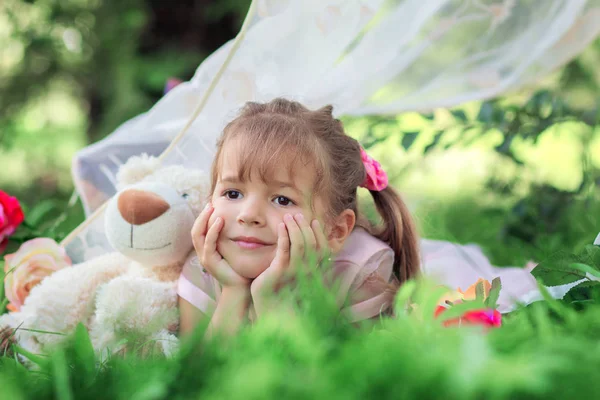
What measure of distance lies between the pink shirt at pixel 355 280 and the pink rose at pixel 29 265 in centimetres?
33

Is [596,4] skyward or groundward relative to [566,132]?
skyward

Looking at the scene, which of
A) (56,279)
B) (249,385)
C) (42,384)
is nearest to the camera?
(249,385)

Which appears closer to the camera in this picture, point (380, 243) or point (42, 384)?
point (42, 384)

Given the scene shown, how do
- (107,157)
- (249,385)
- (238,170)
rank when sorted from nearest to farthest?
1. (249,385)
2. (238,170)
3. (107,157)

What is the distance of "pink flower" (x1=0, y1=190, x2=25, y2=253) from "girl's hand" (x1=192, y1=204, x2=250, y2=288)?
0.57 meters

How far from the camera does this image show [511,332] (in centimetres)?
66

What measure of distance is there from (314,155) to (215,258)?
0.25 m

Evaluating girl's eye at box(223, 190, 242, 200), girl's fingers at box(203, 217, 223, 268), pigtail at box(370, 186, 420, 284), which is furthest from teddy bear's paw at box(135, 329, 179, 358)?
pigtail at box(370, 186, 420, 284)

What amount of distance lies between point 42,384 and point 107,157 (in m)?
0.97

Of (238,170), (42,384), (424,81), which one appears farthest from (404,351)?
(424,81)

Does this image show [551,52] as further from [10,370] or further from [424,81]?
[10,370]

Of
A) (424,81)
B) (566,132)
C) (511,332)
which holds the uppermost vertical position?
(511,332)

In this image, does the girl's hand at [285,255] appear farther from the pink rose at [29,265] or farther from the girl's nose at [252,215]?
the pink rose at [29,265]

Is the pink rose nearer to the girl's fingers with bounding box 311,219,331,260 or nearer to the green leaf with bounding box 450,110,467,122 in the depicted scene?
the girl's fingers with bounding box 311,219,331,260
